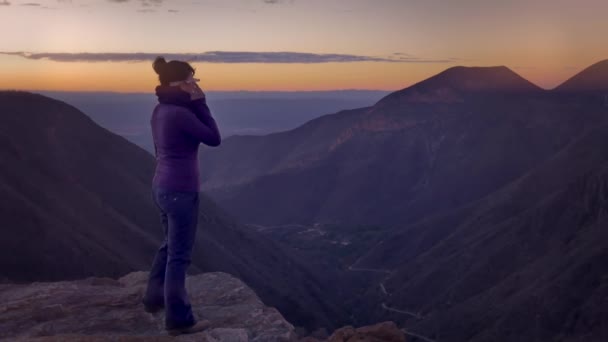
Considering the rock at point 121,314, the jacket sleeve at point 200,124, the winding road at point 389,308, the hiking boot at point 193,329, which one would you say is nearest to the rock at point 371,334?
the rock at point 121,314

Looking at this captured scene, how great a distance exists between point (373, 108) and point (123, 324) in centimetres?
15273

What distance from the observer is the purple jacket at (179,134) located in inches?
323

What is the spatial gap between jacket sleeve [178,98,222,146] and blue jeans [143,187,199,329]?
0.73 meters

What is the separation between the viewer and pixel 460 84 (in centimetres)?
16088

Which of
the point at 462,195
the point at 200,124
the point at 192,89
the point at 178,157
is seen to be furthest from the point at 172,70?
the point at 462,195

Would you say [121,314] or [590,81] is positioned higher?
[590,81]

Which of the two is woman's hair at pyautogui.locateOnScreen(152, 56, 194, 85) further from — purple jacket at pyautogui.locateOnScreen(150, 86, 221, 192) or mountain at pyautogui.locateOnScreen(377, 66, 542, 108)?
mountain at pyautogui.locateOnScreen(377, 66, 542, 108)

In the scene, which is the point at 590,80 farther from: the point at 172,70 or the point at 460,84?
the point at 172,70

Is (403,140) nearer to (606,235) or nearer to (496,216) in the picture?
(496,216)

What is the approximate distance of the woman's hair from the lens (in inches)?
329

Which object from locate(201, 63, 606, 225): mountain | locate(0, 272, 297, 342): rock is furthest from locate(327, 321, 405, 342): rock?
locate(201, 63, 606, 225): mountain

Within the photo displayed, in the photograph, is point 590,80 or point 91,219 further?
point 590,80

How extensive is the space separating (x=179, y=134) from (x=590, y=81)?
14631cm

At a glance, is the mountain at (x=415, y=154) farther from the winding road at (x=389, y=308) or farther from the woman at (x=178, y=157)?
the woman at (x=178, y=157)
